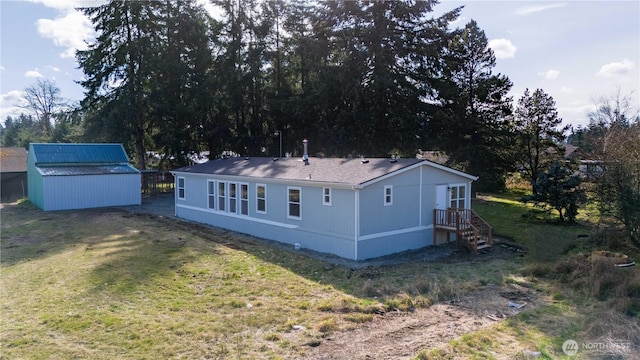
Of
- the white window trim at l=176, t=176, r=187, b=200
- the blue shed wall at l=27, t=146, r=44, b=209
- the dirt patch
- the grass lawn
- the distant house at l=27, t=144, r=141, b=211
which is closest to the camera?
the dirt patch

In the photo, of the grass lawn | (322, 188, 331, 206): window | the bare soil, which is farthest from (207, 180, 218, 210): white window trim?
the bare soil

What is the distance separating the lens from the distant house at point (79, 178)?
74.3 feet

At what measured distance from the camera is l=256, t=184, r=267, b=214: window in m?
16.0

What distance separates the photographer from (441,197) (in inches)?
605

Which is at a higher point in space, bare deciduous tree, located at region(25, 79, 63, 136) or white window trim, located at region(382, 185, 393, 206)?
bare deciduous tree, located at region(25, 79, 63, 136)

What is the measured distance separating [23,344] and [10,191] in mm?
30360

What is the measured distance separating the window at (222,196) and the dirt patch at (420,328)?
11717 millimetres

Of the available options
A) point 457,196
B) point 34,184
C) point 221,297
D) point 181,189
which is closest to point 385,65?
point 457,196

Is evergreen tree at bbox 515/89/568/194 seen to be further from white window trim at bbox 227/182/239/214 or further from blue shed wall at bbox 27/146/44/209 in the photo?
blue shed wall at bbox 27/146/44/209

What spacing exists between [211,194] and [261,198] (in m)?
3.92

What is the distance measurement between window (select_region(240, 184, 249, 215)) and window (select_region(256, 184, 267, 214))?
2.47ft

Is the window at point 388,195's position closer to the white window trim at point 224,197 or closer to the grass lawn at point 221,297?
the grass lawn at point 221,297

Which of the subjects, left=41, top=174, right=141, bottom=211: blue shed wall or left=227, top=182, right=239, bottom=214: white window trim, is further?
left=41, top=174, right=141, bottom=211: blue shed wall

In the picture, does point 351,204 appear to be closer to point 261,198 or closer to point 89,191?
point 261,198
